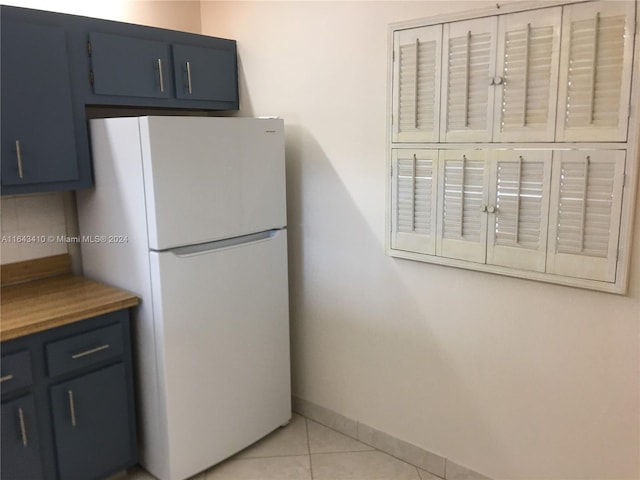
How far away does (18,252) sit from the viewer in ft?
8.31

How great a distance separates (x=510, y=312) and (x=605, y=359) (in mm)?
366

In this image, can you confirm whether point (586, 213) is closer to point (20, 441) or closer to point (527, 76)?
point (527, 76)

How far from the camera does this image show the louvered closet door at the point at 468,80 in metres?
2.05

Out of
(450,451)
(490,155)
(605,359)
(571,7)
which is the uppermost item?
(571,7)

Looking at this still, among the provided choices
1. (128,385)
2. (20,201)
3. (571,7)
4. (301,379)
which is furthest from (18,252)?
(571,7)

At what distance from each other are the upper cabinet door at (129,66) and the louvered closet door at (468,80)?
1317 mm

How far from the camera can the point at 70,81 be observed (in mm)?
2275

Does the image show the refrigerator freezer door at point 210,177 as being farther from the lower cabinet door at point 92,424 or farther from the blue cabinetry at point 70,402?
the lower cabinet door at point 92,424

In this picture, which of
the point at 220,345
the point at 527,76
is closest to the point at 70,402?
the point at 220,345

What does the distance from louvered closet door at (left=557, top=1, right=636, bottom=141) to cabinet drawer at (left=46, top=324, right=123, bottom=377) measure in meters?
1.92

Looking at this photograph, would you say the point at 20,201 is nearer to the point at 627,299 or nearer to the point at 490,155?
the point at 490,155

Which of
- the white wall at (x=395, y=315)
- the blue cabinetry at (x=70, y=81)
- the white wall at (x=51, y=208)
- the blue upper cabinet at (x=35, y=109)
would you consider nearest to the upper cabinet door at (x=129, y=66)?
the blue cabinetry at (x=70, y=81)

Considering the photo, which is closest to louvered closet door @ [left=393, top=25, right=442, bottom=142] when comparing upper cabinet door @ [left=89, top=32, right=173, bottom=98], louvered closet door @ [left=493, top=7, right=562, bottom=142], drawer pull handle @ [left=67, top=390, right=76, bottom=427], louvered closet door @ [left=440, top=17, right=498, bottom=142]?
louvered closet door @ [left=440, top=17, right=498, bottom=142]

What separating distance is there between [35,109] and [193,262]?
0.87m
